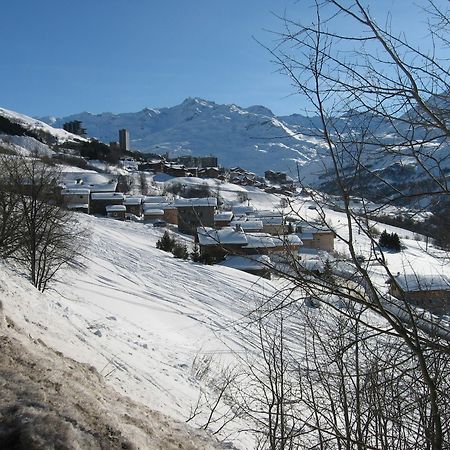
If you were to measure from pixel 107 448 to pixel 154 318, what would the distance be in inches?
655

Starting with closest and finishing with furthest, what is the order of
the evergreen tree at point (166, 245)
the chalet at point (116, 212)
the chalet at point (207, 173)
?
the evergreen tree at point (166, 245) → the chalet at point (116, 212) → the chalet at point (207, 173)

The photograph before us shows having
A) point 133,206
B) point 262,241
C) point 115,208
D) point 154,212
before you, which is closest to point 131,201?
point 133,206

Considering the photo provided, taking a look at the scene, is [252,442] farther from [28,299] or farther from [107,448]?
[107,448]

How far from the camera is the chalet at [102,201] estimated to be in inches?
2574

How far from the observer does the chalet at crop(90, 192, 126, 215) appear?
214 feet

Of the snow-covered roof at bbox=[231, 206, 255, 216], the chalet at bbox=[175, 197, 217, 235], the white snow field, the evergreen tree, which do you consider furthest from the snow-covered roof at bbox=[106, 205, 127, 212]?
the chalet at bbox=[175, 197, 217, 235]

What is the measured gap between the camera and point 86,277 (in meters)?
24.0

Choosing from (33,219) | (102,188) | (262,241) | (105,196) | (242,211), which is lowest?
(242,211)

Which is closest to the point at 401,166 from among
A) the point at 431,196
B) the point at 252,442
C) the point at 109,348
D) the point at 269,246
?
the point at 431,196

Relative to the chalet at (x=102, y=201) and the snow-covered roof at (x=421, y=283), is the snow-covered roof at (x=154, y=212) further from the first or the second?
the snow-covered roof at (x=421, y=283)

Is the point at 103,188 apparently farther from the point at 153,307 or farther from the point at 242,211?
the point at 153,307

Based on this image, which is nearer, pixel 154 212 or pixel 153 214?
pixel 154 212

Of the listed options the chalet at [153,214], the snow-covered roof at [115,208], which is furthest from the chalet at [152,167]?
the snow-covered roof at [115,208]

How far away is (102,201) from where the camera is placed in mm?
65688
